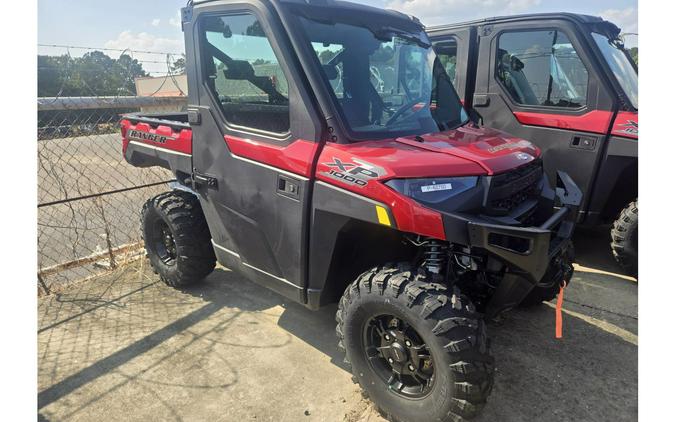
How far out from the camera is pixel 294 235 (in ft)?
8.91

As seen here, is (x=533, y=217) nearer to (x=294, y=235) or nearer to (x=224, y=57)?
(x=294, y=235)

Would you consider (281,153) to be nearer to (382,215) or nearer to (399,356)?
(382,215)

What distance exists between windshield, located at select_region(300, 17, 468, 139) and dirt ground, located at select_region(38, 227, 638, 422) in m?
1.61

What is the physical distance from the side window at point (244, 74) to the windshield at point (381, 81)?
0.31m

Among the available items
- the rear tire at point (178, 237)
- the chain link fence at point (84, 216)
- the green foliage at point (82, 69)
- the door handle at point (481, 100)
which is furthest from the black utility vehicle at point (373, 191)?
the green foliage at point (82, 69)

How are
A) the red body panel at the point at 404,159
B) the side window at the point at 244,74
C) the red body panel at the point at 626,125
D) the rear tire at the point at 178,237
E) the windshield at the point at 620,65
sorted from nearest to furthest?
the red body panel at the point at 404,159 → the side window at the point at 244,74 → the rear tire at the point at 178,237 → the red body panel at the point at 626,125 → the windshield at the point at 620,65

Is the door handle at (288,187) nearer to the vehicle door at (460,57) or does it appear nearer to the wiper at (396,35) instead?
the wiper at (396,35)

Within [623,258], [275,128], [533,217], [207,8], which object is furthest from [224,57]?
[623,258]

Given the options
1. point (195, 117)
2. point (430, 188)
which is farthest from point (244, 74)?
point (430, 188)

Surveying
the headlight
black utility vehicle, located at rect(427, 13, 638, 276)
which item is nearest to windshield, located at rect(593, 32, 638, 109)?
black utility vehicle, located at rect(427, 13, 638, 276)

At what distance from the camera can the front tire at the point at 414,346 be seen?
7.16ft

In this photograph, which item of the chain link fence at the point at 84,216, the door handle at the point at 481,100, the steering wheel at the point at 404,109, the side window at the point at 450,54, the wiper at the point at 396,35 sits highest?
the side window at the point at 450,54

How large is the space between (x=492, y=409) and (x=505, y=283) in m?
0.78

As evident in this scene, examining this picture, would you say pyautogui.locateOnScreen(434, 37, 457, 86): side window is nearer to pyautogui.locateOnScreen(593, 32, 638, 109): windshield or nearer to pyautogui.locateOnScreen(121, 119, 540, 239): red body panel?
pyautogui.locateOnScreen(593, 32, 638, 109): windshield
